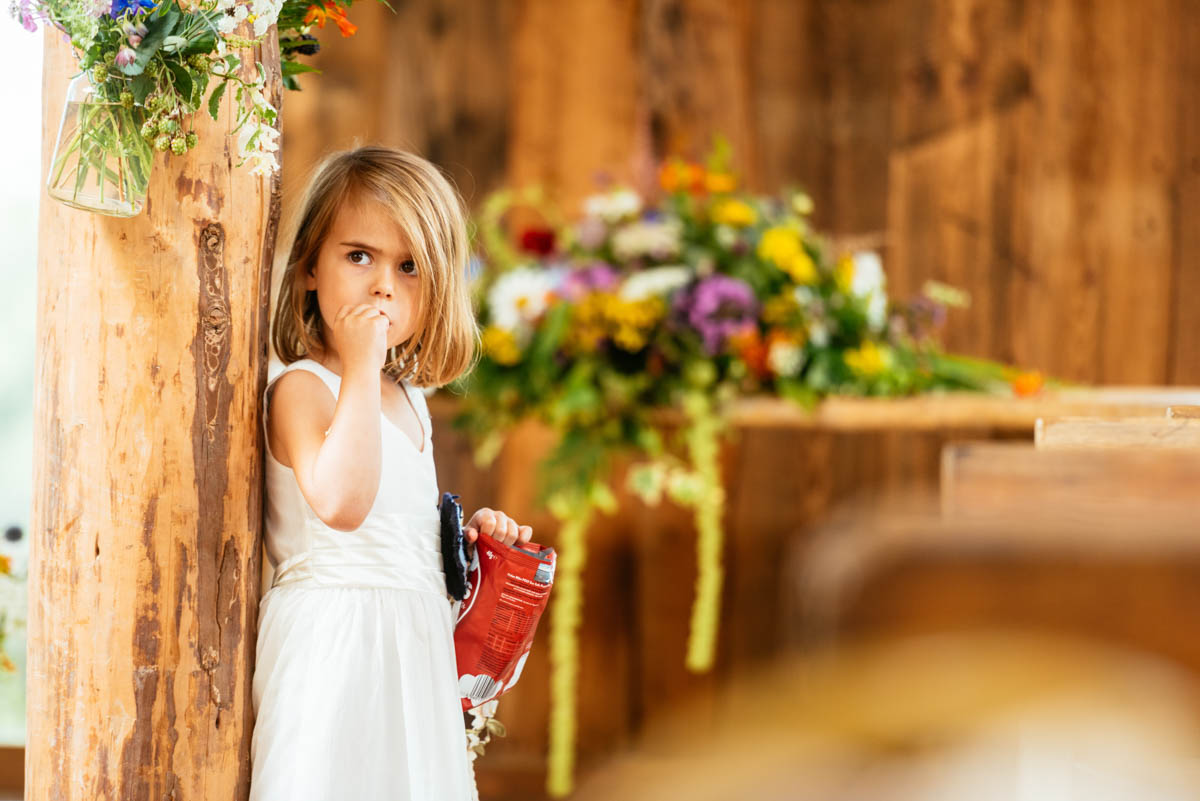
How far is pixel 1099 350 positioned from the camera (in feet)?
12.0

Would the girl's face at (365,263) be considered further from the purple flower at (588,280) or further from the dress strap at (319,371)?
the purple flower at (588,280)

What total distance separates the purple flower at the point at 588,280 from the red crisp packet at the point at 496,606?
1.29m

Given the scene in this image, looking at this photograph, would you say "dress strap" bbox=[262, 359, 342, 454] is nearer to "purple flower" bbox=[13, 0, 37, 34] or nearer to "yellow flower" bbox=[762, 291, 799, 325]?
"purple flower" bbox=[13, 0, 37, 34]

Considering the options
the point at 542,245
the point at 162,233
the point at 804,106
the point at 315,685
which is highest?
the point at 804,106

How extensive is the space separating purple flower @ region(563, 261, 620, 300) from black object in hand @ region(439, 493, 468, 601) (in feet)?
4.28

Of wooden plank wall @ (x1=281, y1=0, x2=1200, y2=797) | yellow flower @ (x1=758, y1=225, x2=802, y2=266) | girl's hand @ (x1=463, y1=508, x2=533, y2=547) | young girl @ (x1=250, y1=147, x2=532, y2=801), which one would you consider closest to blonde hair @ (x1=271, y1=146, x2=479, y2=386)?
young girl @ (x1=250, y1=147, x2=532, y2=801)

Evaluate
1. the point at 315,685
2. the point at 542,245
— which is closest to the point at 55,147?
the point at 315,685

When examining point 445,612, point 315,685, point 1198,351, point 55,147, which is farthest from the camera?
point 1198,351

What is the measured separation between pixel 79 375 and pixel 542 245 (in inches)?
67.6

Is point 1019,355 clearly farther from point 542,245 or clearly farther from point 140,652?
point 140,652

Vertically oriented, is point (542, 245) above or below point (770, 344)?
above

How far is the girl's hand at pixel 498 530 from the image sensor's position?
1593 mm

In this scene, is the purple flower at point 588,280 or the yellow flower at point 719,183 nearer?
the purple flower at point 588,280

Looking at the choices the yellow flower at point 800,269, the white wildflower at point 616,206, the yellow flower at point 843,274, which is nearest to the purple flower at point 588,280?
the white wildflower at point 616,206
